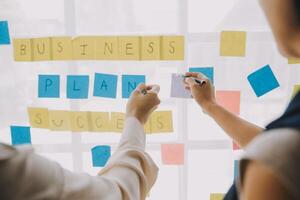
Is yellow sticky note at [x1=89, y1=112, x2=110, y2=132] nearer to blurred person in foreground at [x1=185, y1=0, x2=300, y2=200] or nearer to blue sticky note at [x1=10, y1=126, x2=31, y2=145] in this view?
blue sticky note at [x1=10, y1=126, x2=31, y2=145]

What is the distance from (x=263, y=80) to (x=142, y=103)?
1.14 feet

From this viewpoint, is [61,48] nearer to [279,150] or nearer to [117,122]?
[117,122]

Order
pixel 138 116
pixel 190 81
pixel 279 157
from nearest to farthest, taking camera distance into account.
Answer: pixel 279 157
pixel 138 116
pixel 190 81

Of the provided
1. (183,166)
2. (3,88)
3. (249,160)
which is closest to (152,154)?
(183,166)

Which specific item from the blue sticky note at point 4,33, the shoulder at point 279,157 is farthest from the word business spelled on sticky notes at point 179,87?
the shoulder at point 279,157

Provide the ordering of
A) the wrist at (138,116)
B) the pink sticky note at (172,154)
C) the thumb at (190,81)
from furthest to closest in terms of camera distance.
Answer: the pink sticky note at (172,154) → the thumb at (190,81) → the wrist at (138,116)

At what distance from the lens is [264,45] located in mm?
979

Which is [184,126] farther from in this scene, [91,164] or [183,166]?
[91,164]

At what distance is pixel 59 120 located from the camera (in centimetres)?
103

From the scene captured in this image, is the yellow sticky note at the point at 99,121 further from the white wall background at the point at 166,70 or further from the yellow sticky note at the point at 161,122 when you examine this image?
the yellow sticky note at the point at 161,122

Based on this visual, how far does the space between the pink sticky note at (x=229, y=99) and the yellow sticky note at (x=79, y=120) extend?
0.37 metres

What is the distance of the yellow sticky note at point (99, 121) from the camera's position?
40.2 inches

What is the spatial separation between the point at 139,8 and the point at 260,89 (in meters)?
0.39

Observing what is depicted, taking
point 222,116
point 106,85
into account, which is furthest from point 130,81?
point 222,116
